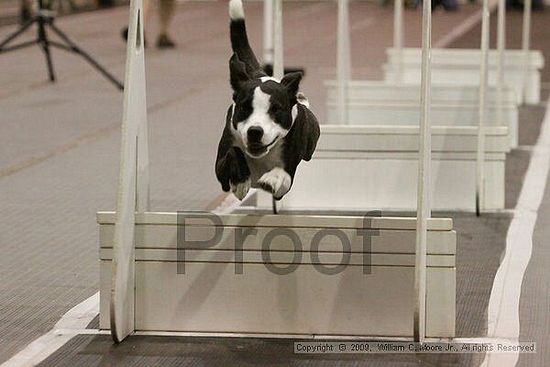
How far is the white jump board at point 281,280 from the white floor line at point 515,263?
0.84ft

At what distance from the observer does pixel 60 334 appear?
4355 millimetres

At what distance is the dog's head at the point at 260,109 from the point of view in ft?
12.8

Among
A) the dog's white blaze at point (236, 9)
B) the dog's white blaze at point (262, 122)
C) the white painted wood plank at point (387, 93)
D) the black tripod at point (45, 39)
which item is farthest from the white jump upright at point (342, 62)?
the black tripod at point (45, 39)

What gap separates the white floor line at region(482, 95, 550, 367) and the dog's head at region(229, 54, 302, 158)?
0.94 metres

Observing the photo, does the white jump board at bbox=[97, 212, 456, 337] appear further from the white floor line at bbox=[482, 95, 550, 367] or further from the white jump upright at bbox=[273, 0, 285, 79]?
the white jump upright at bbox=[273, 0, 285, 79]

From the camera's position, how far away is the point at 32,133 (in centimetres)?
912

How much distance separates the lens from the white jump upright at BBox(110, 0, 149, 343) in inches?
162

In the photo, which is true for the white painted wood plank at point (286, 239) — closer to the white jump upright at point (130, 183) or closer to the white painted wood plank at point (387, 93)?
the white jump upright at point (130, 183)

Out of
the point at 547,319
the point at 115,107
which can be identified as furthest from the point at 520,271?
the point at 115,107

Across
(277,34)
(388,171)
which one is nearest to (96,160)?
(388,171)

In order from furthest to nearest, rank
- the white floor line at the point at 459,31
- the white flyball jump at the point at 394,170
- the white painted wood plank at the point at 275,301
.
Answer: the white floor line at the point at 459,31
the white flyball jump at the point at 394,170
the white painted wood plank at the point at 275,301

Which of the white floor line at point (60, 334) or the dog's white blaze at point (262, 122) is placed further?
the white floor line at point (60, 334)

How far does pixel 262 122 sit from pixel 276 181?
0.21 m

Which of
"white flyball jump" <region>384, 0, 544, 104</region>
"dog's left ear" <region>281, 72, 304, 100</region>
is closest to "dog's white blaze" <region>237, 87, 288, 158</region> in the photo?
"dog's left ear" <region>281, 72, 304, 100</region>
